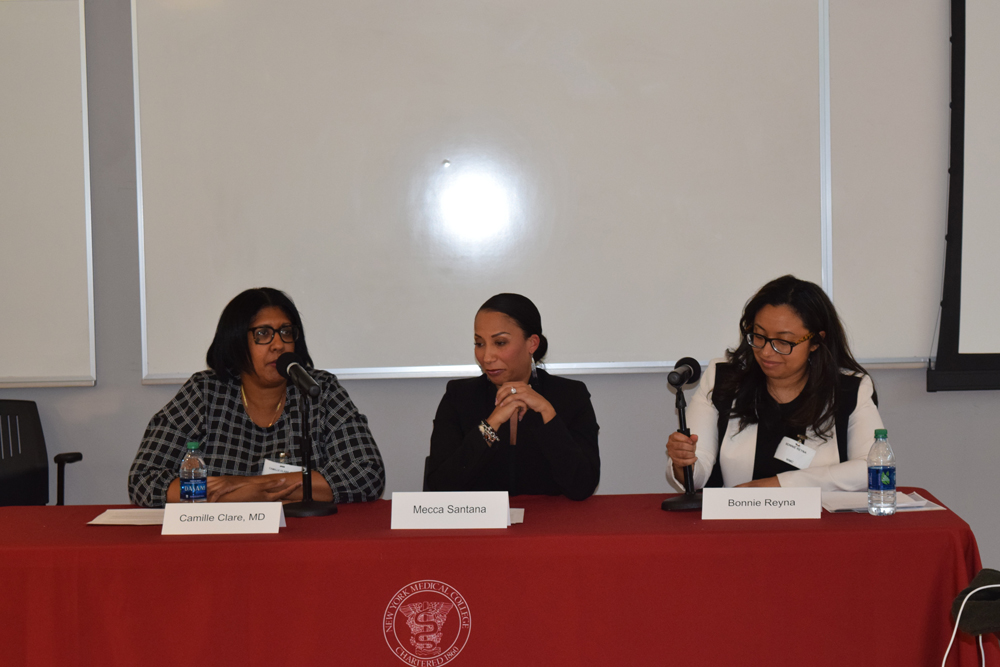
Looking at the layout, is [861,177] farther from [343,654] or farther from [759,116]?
[343,654]

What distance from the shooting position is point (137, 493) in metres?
2.24

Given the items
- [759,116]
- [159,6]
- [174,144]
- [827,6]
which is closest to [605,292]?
[759,116]

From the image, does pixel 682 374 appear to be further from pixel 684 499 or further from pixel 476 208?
pixel 476 208

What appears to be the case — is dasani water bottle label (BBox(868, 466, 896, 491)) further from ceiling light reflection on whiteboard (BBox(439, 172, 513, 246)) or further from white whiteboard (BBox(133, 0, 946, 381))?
ceiling light reflection on whiteboard (BBox(439, 172, 513, 246))

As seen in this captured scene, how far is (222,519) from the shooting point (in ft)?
5.94

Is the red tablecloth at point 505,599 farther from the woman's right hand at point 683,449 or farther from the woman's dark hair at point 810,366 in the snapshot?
the woman's dark hair at point 810,366

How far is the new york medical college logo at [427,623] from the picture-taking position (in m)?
1.63

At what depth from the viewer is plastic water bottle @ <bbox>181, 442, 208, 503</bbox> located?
2.08 m

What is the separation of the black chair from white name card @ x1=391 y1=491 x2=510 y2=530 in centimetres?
192

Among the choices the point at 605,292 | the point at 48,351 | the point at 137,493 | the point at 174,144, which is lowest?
the point at 137,493

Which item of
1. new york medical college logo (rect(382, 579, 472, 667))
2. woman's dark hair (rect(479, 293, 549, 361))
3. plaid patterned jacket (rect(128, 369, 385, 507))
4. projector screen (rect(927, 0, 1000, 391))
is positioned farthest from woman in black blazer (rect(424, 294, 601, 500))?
projector screen (rect(927, 0, 1000, 391))

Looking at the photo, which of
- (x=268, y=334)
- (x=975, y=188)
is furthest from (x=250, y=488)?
(x=975, y=188)

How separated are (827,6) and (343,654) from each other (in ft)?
10.0

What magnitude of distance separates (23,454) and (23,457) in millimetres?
13
